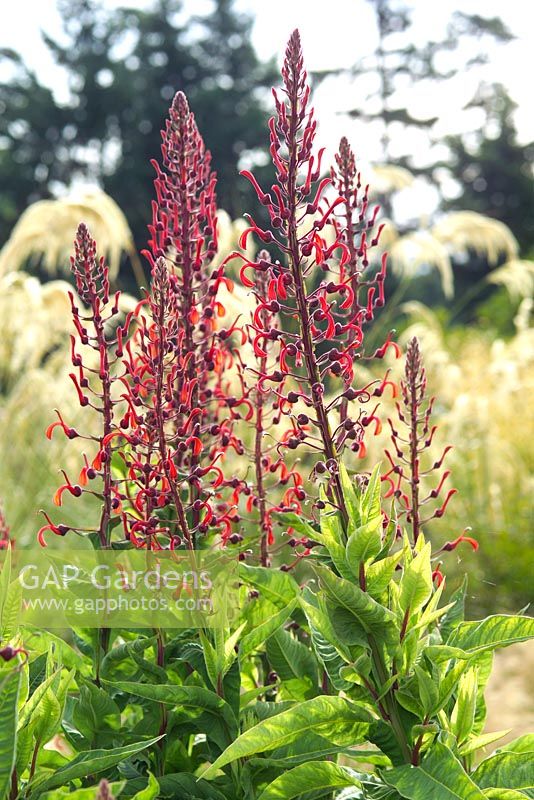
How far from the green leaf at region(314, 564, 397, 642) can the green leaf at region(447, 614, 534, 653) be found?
109 millimetres

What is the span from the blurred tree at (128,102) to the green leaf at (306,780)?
1924 centimetres

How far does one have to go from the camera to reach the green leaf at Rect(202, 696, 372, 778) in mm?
966

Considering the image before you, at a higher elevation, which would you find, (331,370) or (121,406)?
(121,406)

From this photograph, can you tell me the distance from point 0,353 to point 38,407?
702 mm

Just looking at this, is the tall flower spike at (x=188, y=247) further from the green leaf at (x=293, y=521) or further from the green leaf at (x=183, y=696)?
the green leaf at (x=183, y=696)

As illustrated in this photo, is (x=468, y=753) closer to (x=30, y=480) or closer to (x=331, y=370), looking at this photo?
(x=331, y=370)

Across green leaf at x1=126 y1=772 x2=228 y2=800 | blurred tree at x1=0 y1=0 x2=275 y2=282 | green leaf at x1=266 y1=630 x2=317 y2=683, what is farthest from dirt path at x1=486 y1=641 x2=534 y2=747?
blurred tree at x1=0 y1=0 x2=275 y2=282

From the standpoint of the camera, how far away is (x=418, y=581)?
103cm

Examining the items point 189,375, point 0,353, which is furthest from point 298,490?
point 0,353

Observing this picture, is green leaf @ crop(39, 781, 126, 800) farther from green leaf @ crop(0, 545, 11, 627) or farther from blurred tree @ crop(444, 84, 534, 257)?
blurred tree @ crop(444, 84, 534, 257)

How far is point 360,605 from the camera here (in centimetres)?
100

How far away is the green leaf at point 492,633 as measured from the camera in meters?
1.06

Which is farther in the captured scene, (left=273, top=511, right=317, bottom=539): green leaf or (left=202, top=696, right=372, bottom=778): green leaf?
(left=273, top=511, right=317, bottom=539): green leaf

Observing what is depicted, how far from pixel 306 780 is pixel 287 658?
234mm
